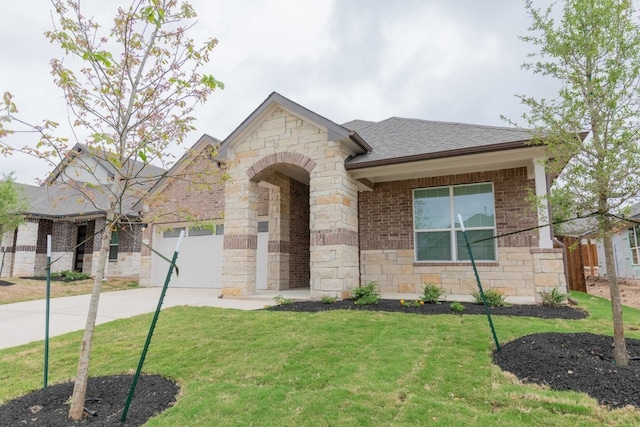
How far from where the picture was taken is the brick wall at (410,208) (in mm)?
8718

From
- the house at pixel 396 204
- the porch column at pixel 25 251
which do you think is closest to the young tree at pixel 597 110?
the house at pixel 396 204

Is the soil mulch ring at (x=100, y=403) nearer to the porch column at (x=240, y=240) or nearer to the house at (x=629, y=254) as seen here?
the porch column at (x=240, y=240)

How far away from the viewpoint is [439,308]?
7176 mm

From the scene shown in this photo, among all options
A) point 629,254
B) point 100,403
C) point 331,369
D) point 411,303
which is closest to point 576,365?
point 331,369

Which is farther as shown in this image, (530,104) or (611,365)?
(530,104)

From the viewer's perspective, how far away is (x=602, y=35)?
13.4ft

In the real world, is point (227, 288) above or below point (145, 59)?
below

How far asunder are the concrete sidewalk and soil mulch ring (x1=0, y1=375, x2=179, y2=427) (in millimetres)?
3203

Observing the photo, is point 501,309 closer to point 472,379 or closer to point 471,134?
point 472,379

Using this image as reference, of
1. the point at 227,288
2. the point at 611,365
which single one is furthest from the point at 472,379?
the point at 227,288

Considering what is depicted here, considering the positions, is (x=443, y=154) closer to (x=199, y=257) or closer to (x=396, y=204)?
(x=396, y=204)

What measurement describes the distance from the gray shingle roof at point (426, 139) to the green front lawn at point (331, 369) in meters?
3.89

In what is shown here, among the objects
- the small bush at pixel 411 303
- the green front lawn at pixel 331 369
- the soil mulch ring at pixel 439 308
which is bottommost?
the green front lawn at pixel 331 369

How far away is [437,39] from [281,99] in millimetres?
5950
